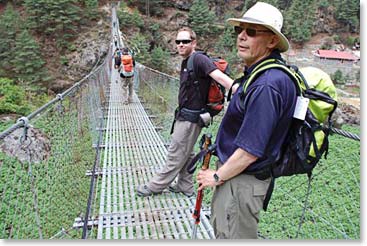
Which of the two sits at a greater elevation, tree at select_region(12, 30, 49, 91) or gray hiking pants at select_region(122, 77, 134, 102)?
gray hiking pants at select_region(122, 77, 134, 102)

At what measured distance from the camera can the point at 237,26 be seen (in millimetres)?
926

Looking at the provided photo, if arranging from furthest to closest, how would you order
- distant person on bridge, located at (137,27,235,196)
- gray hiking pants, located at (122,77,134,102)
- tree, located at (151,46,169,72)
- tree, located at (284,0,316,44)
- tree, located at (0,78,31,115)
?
1. tree, located at (284,0,316,44)
2. tree, located at (151,46,169,72)
3. tree, located at (0,78,31,115)
4. gray hiking pants, located at (122,77,134,102)
5. distant person on bridge, located at (137,27,235,196)

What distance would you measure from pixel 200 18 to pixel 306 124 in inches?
849

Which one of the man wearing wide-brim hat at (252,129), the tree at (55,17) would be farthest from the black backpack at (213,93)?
the tree at (55,17)

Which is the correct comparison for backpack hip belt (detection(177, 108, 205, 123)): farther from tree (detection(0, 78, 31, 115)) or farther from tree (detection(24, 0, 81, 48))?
tree (detection(24, 0, 81, 48))

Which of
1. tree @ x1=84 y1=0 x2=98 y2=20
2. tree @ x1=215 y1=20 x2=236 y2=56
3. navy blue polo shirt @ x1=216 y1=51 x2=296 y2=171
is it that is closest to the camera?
navy blue polo shirt @ x1=216 y1=51 x2=296 y2=171

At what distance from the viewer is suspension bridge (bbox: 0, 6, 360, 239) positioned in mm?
1781

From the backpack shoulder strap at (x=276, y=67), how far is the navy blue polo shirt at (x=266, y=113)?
14 millimetres

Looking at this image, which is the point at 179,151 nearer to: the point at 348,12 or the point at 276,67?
the point at 276,67

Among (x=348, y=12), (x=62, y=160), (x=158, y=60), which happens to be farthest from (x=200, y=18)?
(x=62, y=160)

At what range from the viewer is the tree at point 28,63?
13.5 m

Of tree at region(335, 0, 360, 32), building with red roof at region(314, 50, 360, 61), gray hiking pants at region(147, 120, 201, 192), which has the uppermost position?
tree at region(335, 0, 360, 32)

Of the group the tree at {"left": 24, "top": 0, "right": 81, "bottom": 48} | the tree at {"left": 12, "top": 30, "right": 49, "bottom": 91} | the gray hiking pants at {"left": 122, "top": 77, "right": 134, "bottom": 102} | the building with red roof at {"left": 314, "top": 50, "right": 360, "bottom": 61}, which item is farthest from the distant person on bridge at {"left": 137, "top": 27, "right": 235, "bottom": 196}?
the building with red roof at {"left": 314, "top": 50, "right": 360, "bottom": 61}

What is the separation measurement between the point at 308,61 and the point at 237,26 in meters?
25.6
